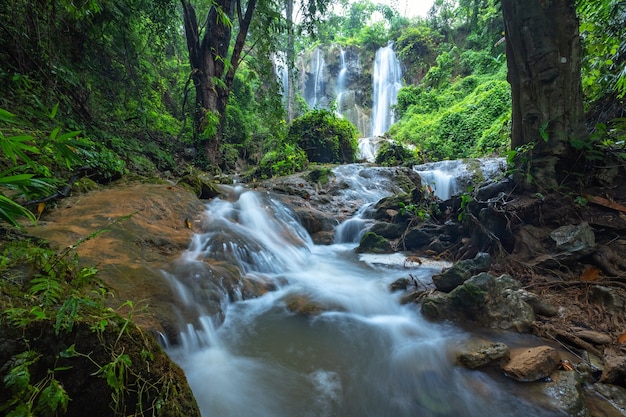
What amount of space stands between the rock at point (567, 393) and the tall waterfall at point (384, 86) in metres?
25.1

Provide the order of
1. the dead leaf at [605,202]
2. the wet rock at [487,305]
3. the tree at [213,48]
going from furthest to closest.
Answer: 1. the tree at [213,48]
2. the dead leaf at [605,202]
3. the wet rock at [487,305]

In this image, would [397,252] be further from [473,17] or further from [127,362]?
[473,17]

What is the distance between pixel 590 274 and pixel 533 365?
1598 mm

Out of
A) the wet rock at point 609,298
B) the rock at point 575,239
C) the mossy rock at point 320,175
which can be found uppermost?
the mossy rock at point 320,175

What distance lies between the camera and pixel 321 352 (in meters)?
2.63

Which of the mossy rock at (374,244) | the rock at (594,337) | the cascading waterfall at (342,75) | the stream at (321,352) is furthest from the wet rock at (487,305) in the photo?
the cascading waterfall at (342,75)

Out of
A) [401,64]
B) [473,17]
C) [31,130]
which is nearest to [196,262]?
[31,130]

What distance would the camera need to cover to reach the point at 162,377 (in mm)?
1294

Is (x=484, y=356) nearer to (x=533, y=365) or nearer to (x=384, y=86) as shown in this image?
(x=533, y=365)

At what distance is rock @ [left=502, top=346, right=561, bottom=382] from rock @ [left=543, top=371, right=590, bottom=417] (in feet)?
0.18

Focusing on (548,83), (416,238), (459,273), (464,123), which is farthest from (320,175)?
(464,123)

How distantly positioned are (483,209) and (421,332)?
82.5 inches

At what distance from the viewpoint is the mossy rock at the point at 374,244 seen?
577 centimetres

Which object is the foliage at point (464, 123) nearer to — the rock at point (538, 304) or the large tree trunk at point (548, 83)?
the large tree trunk at point (548, 83)
